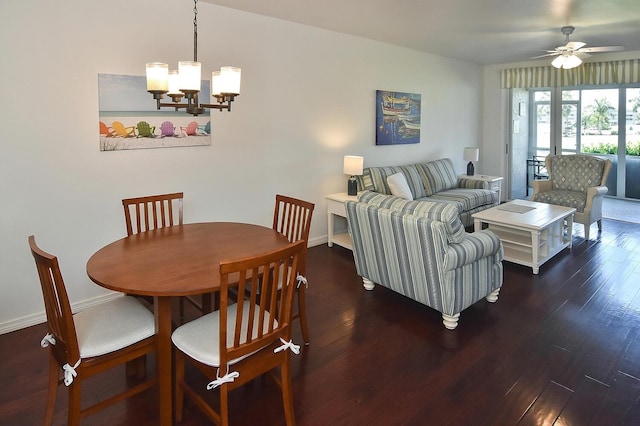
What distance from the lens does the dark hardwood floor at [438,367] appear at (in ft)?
6.86

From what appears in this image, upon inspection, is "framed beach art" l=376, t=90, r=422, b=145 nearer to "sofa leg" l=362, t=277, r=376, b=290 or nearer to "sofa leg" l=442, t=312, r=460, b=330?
"sofa leg" l=362, t=277, r=376, b=290

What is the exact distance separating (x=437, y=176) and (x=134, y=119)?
157 inches

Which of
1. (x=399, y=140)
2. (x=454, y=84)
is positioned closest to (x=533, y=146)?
(x=454, y=84)

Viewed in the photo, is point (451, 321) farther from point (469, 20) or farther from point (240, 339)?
point (469, 20)

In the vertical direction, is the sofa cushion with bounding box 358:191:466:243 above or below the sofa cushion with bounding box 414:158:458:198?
below

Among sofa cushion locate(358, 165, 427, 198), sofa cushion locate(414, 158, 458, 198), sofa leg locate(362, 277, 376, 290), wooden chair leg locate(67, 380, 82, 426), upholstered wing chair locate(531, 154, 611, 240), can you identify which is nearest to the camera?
wooden chair leg locate(67, 380, 82, 426)

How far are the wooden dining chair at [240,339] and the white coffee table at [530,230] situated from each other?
3039 millimetres

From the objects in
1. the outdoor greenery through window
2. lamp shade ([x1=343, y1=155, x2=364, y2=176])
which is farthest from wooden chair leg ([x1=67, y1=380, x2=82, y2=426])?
the outdoor greenery through window

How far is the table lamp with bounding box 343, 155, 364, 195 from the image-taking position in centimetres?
473

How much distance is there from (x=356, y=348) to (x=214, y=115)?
242 cm

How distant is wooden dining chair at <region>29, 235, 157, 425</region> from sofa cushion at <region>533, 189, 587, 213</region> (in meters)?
5.08

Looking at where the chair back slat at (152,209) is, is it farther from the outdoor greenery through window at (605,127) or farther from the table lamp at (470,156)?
the outdoor greenery through window at (605,127)

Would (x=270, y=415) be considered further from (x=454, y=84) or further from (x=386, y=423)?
(x=454, y=84)

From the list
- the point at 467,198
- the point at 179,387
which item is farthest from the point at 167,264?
the point at 467,198
